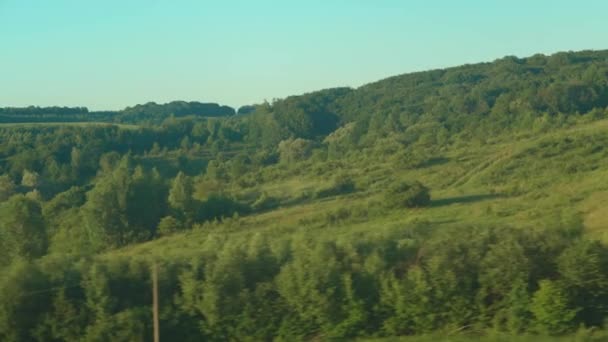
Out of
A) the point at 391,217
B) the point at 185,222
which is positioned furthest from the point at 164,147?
the point at 391,217

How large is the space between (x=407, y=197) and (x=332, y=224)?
14.1 feet

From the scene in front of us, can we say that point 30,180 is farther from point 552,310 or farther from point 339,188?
point 552,310

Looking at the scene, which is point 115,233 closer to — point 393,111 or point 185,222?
point 185,222

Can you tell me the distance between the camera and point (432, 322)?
385 inches

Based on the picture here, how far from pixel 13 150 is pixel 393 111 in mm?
46314

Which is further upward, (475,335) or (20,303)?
(20,303)

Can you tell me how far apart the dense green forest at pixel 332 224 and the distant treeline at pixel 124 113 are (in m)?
2.87

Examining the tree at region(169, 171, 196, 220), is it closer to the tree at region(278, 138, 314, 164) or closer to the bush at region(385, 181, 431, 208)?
the bush at region(385, 181, 431, 208)

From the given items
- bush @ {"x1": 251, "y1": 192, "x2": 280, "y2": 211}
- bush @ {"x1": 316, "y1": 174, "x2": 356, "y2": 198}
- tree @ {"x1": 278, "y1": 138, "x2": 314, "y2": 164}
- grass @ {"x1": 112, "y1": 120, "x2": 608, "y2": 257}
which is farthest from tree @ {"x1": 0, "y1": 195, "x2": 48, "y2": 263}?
tree @ {"x1": 278, "y1": 138, "x2": 314, "y2": 164}

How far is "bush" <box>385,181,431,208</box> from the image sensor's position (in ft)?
119

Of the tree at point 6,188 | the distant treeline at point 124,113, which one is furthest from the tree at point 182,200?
the distant treeline at point 124,113

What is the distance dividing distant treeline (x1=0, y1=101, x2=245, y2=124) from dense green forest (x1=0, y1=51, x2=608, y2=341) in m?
2.87

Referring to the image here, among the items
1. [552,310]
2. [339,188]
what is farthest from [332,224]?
[552,310]

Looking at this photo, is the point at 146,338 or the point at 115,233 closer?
the point at 146,338
